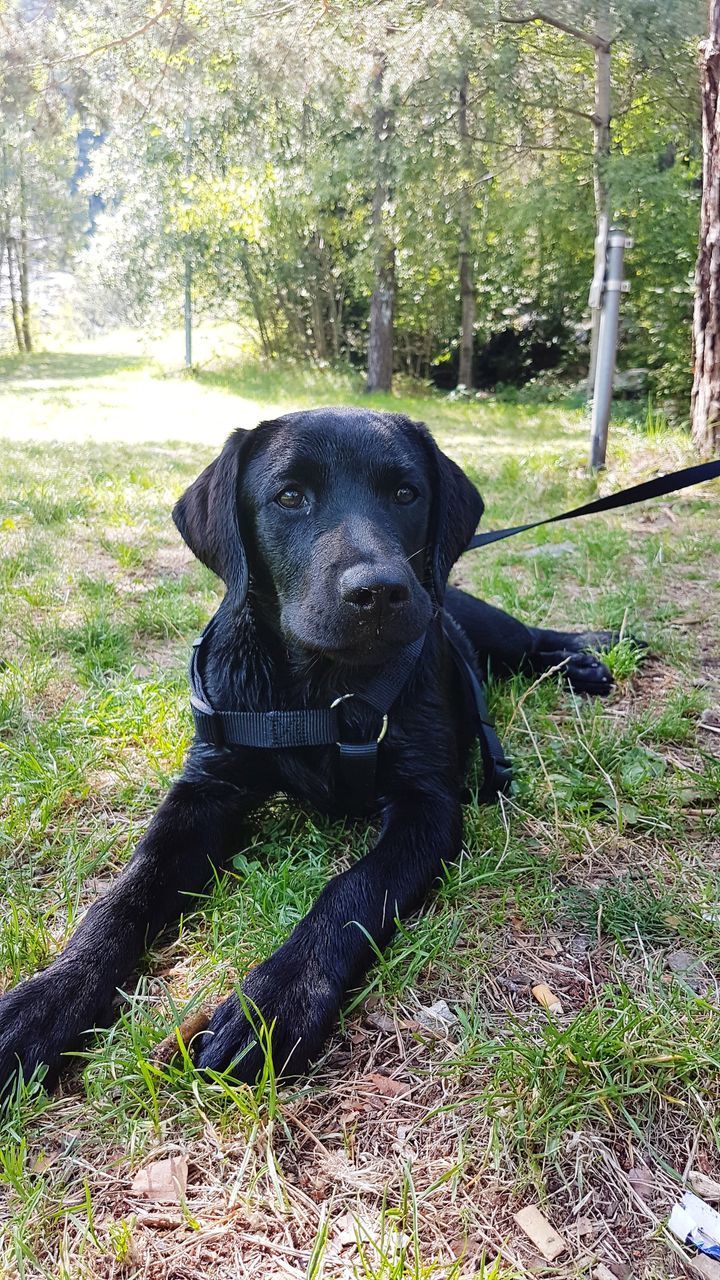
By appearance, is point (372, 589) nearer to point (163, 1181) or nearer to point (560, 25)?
point (163, 1181)

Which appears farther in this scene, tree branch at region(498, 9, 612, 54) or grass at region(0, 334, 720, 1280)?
tree branch at region(498, 9, 612, 54)

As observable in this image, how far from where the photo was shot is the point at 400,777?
2.23 meters

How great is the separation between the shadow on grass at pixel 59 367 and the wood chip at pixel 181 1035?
17890 millimetres

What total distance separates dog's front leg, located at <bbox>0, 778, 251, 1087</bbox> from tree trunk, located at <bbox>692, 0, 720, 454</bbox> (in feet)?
17.6

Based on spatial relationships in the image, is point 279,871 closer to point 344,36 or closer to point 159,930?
point 159,930

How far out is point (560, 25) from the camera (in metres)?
9.59

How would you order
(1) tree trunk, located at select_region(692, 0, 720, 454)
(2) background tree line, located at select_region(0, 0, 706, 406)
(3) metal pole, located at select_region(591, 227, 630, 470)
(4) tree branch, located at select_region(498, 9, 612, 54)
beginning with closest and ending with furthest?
(1) tree trunk, located at select_region(692, 0, 720, 454) < (3) metal pole, located at select_region(591, 227, 630, 470) < (2) background tree line, located at select_region(0, 0, 706, 406) < (4) tree branch, located at select_region(498, 9, 612, 54)

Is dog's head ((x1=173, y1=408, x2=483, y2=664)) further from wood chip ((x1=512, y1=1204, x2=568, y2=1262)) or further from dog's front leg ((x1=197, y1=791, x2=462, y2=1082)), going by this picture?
wood chip ((x1=512, y1=1204, x2=568, y2=1262))

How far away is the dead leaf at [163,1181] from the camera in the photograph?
135cm

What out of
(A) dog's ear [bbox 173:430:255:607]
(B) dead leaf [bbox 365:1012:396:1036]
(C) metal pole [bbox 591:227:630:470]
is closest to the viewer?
(B) dead leaf [bbox 365:1012:396:1036]

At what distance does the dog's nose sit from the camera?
74.9 inches

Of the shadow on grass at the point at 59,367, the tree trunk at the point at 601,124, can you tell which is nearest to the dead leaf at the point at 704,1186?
the tree trunk at the point at 601,124

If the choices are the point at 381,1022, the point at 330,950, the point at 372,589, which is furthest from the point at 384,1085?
the point at 372,589

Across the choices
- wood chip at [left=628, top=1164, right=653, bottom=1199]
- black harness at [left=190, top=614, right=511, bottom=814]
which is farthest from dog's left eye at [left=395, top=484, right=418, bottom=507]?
wood chip at [left=628, top=1164, right=653, bottom=1199]
